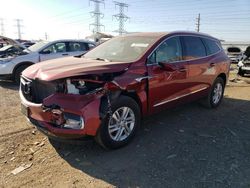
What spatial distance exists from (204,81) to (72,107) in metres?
3.60

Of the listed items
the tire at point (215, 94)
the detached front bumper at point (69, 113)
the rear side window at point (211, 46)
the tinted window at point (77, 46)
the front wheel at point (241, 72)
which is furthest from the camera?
the front wheel at point (241, 72)

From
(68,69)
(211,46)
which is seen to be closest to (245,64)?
(211,46)

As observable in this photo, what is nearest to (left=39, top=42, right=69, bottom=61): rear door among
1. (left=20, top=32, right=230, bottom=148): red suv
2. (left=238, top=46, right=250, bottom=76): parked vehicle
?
(left=20, top=32, right=230, bottom=148): red suv

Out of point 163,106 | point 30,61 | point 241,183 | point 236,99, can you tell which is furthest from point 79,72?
point 30,61

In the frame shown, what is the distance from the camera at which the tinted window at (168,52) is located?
15.8 feet

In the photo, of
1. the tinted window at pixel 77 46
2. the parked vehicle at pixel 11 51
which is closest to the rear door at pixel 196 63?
the tinted window at pixel 77 46

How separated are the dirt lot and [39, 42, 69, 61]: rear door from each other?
16.4 ft

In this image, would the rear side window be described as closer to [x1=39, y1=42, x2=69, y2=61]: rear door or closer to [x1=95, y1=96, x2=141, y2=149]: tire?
[x1=95, y1=96, x2=141, y2=149]: tire

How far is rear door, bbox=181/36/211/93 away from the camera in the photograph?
18.6 feet

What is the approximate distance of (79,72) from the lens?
3883mm

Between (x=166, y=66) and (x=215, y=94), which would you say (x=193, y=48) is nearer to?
(x=166, y=66)

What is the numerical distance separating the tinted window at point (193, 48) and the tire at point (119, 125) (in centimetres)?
187

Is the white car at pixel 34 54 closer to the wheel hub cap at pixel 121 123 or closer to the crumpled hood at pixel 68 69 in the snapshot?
the crumpled hood at pixel 68 69

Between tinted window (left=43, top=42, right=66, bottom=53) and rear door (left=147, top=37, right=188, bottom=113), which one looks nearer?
rear door (left=147, top=37, right=188, bottom=113)
